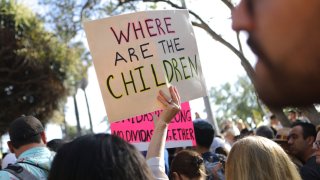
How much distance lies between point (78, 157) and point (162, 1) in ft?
23.6

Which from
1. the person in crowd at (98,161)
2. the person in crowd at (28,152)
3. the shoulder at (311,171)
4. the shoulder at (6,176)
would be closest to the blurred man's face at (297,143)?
the shoulder at (311,171)

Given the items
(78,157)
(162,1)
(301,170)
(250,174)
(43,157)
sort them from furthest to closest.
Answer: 1. (162,1)
2. (301,170)
3. (43,157)
4. (250,174)
5. (78,157)

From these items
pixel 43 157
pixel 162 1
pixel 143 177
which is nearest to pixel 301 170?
pixel 43 157

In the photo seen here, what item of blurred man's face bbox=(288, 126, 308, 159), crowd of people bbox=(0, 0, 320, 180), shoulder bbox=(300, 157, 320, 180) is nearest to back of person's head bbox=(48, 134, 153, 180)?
crowd of people bbox=(0, 0, 320, 180)

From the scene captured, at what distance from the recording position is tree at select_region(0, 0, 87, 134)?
17.3 m

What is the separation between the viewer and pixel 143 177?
169 centimetres

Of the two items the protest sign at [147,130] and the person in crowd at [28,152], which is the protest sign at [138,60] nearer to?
the protest sign at [147,130]

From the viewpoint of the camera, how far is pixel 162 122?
3.08 m

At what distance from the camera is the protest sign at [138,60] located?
366cm

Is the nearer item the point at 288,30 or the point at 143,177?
the point at 288,30

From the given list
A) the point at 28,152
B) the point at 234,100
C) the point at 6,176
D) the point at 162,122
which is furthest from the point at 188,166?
the point at 234,100

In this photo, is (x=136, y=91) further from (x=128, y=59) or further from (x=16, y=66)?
(x=16, y=66)

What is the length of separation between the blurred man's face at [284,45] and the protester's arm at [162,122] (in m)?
1.95

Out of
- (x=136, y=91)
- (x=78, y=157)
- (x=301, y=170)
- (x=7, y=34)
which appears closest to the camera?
(x=78, y=157)
